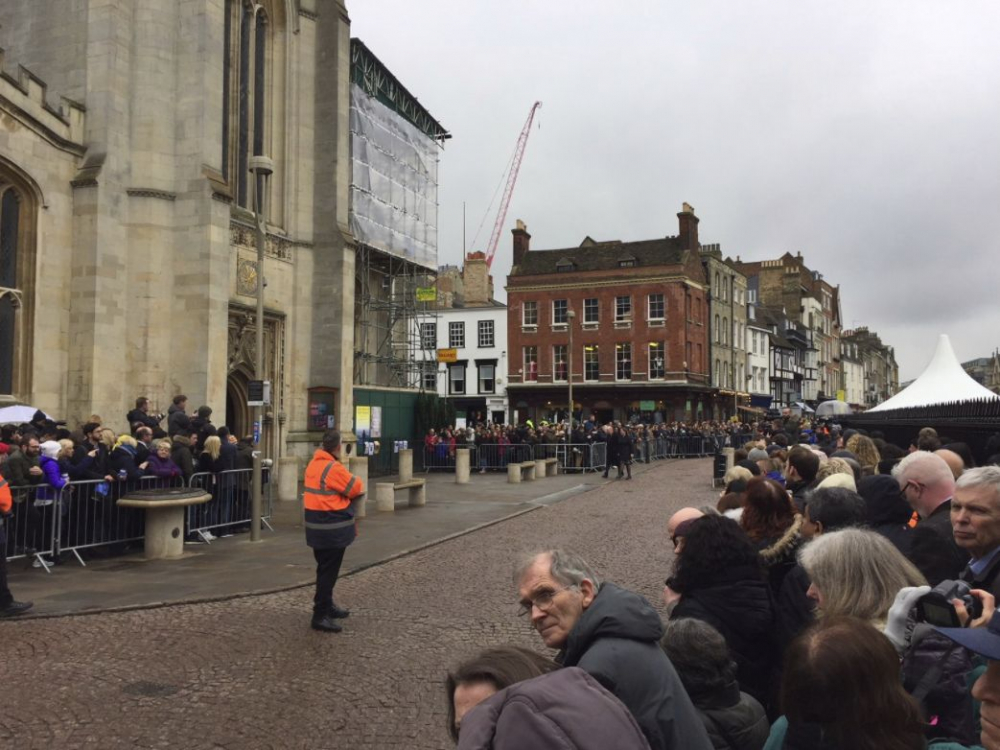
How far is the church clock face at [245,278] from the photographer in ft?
66.8

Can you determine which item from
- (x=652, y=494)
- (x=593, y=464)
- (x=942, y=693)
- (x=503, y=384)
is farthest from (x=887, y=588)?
(x=503, y=384)

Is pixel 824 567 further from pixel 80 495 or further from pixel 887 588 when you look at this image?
pixel 80 495

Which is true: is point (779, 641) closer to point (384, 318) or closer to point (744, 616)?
point (744, 616)

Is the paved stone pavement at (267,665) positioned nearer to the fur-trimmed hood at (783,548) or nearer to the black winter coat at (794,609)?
the fur-trimmed hood at (783,548)

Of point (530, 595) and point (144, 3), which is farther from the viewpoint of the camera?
point (144, 3)

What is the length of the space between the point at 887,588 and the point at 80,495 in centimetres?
1071

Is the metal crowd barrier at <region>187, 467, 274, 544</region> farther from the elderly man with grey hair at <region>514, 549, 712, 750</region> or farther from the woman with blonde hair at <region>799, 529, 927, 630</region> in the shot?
the woman with blonde hair at <region>799, 529, 927, 630</region>

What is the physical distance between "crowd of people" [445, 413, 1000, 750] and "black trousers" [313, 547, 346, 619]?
443 centimetres

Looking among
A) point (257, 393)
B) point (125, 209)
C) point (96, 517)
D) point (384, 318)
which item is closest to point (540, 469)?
point (384, 318)

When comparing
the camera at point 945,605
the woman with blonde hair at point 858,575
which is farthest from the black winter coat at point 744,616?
the camera at point 945,605

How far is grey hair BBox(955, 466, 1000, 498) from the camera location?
10.1 ft

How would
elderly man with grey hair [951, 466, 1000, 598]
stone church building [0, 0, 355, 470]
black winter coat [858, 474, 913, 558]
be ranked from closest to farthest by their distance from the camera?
1. elderly man with grey hair [951, 466, 1000, 598]
2. black winter coat [858, 474, 913, 558]
3. stone church building [0, 0, 355, 470]

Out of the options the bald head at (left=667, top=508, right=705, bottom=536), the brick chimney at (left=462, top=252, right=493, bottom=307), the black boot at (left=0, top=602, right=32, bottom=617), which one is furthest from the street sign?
the brick chimney at (left=462, top=252, right=493, bottom=307)

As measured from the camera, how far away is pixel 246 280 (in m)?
20.5
